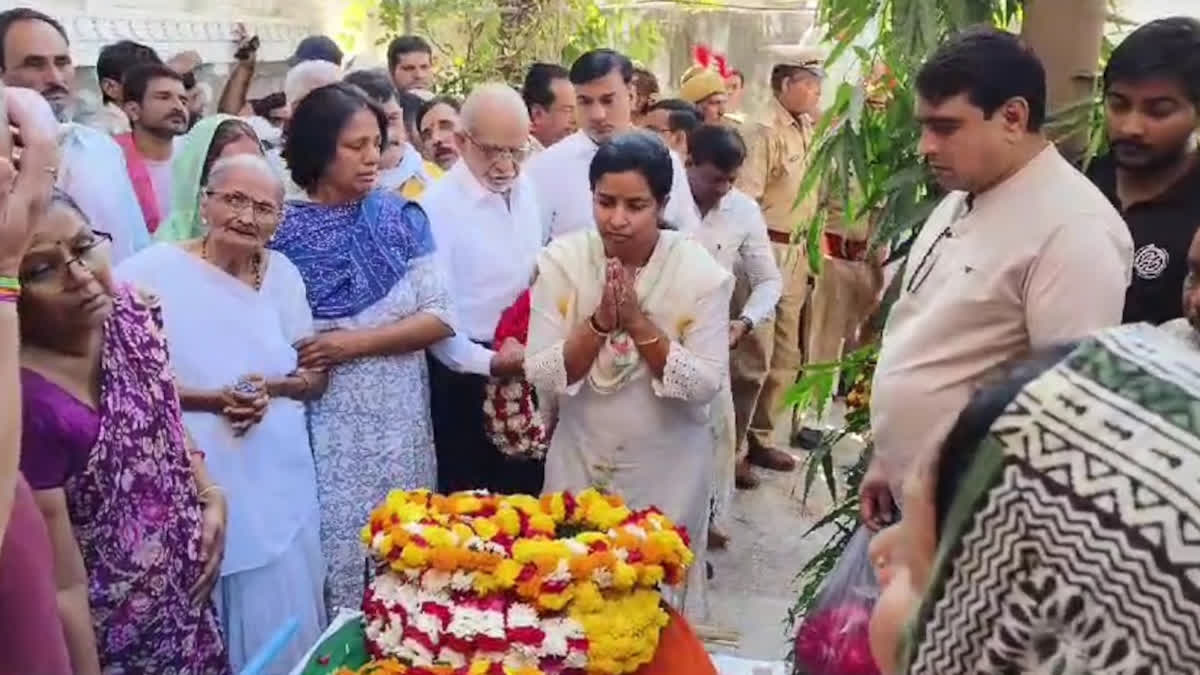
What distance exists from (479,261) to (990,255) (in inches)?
73.7

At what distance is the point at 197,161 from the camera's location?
10.4ft

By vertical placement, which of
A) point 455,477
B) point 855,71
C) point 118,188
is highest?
point 855,71

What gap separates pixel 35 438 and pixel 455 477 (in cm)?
188

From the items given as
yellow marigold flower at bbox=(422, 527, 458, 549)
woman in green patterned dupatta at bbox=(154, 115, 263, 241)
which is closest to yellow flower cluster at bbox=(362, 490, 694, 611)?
yellow marigold flower at bbox=(422, 527, 458, 549)

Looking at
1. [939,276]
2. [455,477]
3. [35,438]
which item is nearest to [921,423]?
[939,276]

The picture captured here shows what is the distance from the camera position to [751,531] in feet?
17.0

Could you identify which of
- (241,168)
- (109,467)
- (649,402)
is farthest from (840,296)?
(109,467)

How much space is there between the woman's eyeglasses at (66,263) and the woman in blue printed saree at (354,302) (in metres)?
0.95

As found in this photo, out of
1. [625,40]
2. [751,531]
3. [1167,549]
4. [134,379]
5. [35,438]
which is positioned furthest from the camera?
[625,40]

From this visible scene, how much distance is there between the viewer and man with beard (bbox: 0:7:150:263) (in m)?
3.54

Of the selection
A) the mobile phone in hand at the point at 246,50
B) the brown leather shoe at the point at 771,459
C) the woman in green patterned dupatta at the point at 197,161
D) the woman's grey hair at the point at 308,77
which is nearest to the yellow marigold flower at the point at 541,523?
the woman in green patterned dupatta at the point at 197,161

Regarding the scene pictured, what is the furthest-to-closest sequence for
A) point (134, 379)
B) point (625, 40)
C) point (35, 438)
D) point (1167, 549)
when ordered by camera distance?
point (625, 40) → point (134, 379) → point (35, 438) → point (1167, 549)

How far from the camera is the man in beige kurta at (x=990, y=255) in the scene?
222 cm

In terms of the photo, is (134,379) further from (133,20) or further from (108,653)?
(133,20)
